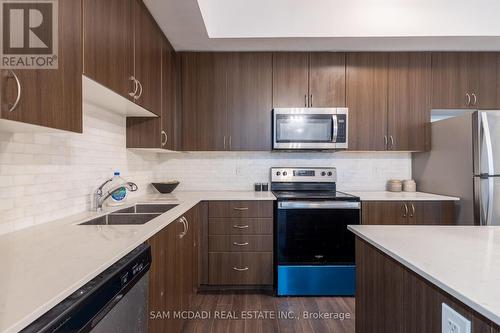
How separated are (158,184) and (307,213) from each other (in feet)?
4.75

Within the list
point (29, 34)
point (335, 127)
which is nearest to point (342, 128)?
point (335, 127)

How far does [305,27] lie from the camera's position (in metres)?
2.55

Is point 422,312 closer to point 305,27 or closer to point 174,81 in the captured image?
point 305,27

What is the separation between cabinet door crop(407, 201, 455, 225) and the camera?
101 inches

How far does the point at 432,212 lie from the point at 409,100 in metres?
1.12

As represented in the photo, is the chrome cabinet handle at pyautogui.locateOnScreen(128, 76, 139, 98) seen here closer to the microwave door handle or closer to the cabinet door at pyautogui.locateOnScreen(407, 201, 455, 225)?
the microwave door handle

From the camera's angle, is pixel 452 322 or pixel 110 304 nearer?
pixel 452 322

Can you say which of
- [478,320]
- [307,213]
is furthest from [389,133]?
[478,320]

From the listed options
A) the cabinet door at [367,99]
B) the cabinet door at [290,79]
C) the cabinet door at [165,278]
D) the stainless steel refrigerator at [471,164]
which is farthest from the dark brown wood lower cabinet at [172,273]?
the stainless steel refrigerator at [471,164]

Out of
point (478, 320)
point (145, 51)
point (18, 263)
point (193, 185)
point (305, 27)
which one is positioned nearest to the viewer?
point (478, 320)

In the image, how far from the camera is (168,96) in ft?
8.51

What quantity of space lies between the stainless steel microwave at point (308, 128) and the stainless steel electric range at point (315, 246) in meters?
0.54

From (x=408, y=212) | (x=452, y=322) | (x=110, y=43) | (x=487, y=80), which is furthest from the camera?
(x=487, y=80)

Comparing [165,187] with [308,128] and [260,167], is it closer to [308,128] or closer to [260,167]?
[260,167]
